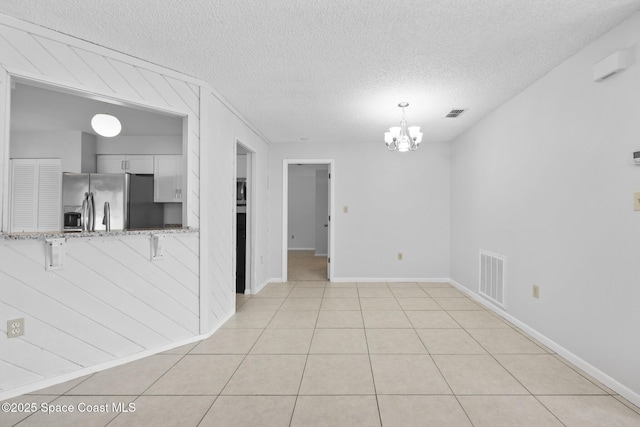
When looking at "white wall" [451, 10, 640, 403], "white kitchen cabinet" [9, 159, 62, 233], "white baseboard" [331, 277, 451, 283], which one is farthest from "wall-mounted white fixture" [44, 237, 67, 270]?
"white baseboard" [331, 277, 451, 283]

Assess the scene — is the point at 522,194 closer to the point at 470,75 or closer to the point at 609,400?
the point at 470,75

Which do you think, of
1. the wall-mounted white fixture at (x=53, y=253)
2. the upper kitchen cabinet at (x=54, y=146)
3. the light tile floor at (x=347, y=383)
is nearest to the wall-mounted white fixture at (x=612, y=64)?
the light tile floor at (x=347, y=383)

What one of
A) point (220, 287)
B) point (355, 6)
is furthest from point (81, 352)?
point (355, 6)

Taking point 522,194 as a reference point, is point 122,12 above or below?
above

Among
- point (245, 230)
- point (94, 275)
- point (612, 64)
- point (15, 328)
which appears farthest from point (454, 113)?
point (15, 328)

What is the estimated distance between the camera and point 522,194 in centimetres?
312

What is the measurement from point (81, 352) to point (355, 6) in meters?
3.01

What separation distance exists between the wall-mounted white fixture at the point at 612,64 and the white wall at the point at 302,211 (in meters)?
7.88

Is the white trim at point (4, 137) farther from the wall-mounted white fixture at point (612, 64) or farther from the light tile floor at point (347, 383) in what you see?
the wall-mounted white fixture at point (612, 64)

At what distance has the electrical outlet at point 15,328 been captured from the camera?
6.44 ft

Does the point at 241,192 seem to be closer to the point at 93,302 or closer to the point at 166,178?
the point at 166,178

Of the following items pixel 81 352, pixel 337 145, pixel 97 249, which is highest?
pixel 337 145

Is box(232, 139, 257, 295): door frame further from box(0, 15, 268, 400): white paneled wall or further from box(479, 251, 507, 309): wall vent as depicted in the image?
box(479, 251, 507, 309): wall vent

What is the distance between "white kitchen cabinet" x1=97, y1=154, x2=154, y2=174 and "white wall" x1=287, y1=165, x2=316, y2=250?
5.26 metres
